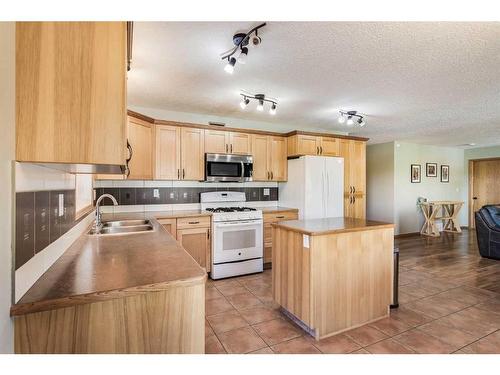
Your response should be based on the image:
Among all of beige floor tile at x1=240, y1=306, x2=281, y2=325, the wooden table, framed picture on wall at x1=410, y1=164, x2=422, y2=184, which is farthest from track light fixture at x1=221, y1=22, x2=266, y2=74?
the wooden table

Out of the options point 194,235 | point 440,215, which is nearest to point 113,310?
point 194,235

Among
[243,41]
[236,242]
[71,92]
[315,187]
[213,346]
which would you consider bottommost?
[213,346]

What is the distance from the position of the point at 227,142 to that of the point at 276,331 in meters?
2.66

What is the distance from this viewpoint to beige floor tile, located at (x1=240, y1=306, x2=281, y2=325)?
244 cm

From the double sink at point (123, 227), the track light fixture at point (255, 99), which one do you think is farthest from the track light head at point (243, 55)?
the double sink at point (123, 227)

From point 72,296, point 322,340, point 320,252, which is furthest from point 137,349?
point 322,340

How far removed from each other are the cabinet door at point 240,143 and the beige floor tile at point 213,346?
258cm

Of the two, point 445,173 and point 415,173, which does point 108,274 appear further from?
point 445,173

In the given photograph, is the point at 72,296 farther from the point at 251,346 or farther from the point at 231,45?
the point at 231,45

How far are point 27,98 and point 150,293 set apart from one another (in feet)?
2.69

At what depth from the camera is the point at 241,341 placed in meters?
2.11

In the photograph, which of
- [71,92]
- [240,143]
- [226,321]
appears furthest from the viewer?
[240,143]

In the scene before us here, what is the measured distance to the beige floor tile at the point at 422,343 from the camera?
1.96 metres

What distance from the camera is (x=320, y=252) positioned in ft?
6.88
